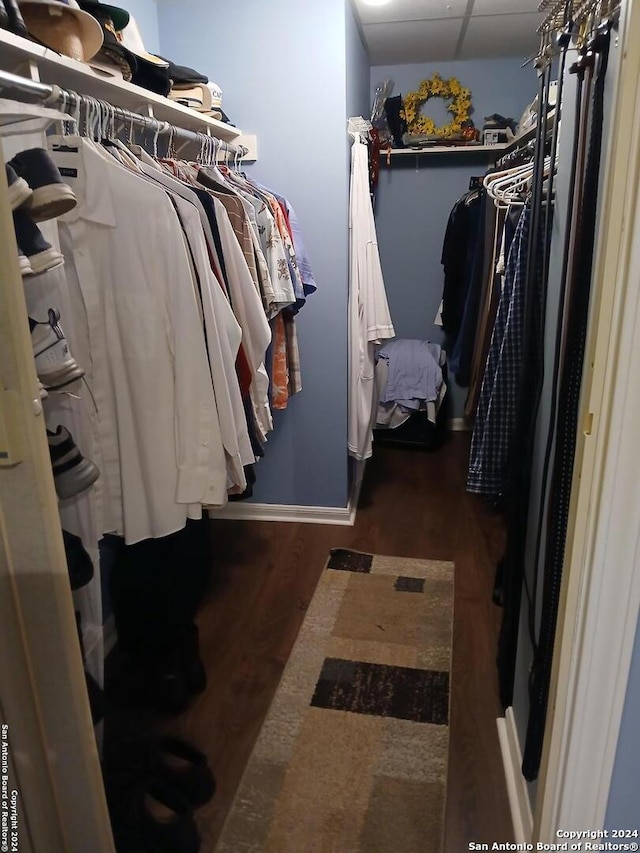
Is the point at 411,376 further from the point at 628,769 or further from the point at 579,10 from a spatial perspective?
the point at 628,769

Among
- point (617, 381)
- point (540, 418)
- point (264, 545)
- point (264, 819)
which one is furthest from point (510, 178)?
point (264, 819)

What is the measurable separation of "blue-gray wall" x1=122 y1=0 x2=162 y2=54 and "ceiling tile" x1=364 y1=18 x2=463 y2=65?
113 cm

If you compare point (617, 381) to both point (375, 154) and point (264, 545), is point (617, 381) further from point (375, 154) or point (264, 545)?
point (375, 154)

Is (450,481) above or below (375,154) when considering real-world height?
below

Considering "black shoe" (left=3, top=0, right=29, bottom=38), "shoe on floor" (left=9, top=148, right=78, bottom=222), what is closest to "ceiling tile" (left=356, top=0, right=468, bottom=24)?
"black shoe" (left=3, top=0, right=29, bottom=38)

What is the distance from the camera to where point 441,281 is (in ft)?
13.3

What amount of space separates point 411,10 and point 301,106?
0.86 m

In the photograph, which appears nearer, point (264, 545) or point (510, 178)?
point (510, 178)

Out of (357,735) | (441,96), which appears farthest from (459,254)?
(357,735)

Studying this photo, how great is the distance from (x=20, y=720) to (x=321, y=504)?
2128 millimetres

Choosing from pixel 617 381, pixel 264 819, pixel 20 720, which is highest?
pixel 617 381

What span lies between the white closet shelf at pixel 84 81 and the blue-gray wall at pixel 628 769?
5.11ft

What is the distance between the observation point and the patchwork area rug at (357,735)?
141 cm

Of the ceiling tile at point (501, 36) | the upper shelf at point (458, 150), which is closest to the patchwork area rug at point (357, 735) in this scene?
the upper shelf at point (458, 150)
